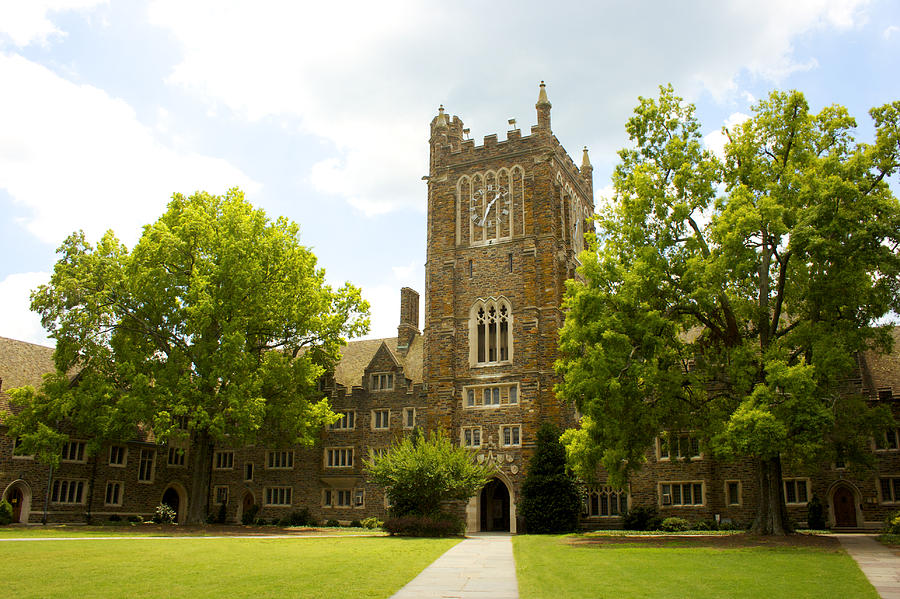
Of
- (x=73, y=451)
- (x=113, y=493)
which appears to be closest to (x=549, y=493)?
(x=113, y=493)

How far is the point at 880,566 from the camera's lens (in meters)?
15.7

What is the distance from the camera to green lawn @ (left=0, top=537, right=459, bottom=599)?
37.8 ft

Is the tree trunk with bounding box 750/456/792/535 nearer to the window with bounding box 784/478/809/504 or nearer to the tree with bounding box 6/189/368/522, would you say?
the window with bounding box 784/478/809/504

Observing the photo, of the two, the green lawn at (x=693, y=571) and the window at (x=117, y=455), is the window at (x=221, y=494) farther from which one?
the green lawn at (x=693, y=571)

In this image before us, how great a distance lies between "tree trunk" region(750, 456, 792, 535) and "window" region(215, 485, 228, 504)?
30.5 metres

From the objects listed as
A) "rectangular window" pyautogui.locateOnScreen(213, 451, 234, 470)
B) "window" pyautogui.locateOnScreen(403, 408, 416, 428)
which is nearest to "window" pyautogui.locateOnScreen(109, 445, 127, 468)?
"rectangular window" pyautogui.locateOnScreen(213, 451, 234, 470)

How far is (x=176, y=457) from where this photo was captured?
42.8 metres

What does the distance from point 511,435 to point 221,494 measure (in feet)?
63.6

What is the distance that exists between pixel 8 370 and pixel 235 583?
3061 centimetres

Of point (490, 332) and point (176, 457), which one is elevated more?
point (490, 332)

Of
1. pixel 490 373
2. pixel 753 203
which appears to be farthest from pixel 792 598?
pixel 490 373

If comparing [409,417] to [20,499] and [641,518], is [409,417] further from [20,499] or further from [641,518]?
[20,499]

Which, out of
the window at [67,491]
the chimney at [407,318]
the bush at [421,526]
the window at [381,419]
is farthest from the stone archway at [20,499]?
the chimney at [407,318]

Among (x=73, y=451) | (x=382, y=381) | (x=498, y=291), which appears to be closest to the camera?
(x=73, y=451)
